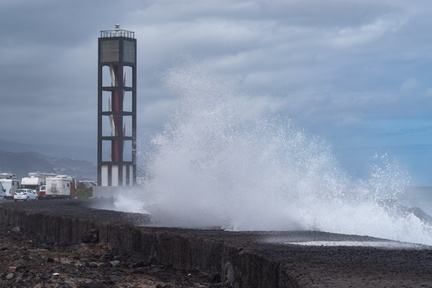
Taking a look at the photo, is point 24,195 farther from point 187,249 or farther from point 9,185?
point 187,249

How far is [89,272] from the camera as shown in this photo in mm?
10297

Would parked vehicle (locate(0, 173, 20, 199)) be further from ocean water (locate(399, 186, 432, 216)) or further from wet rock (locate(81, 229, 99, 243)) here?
wet rock (locate(81, 229, 99, 243))

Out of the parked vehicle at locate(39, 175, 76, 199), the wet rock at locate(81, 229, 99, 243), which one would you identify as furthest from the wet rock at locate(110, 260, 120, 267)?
the parked vehicle at locate(39, 175, 76, 199)

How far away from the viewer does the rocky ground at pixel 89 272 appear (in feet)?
29.8

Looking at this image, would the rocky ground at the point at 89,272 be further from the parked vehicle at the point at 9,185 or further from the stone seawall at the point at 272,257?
the parked vehicle at the point at 9,185

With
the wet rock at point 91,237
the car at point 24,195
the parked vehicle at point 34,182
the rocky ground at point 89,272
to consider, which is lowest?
the rocky ground at point 89,272

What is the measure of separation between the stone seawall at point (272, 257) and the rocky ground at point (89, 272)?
0.20m

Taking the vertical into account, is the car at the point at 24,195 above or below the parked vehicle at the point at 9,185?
below

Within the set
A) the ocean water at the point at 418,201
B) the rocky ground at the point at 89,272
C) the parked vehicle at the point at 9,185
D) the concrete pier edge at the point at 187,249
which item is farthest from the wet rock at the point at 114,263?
the parked vehicle at the point at 9,185

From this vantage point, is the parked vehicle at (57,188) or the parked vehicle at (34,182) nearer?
the parked vehicle at (57,188)

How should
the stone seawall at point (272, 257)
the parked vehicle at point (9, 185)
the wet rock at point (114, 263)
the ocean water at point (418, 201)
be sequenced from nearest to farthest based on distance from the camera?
the stone seawall at point (272, 257), the wet rock at point (114, 263), the ocean water at point (418, 201), the parked vehicle at point (9, 185)

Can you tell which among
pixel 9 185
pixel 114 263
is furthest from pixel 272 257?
pixel 9 185

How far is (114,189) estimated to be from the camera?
5644 cm

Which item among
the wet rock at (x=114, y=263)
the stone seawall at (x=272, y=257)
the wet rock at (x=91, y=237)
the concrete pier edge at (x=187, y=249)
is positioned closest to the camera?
the stone seawall at (x=272, y=257)
